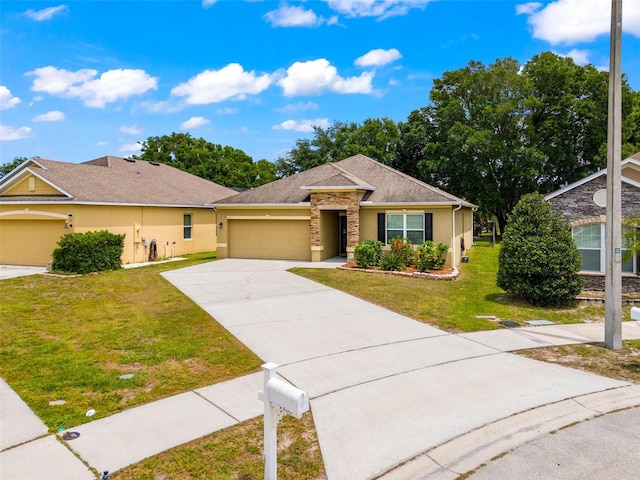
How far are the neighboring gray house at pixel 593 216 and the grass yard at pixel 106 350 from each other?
1044cm

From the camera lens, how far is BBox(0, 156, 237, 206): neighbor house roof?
1795 centimetres

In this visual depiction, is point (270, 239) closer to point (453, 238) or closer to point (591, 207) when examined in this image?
point (453, 238)

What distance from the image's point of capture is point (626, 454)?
14.5ft

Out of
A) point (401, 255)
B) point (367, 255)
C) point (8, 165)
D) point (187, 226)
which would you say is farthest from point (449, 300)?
point (8, 165)

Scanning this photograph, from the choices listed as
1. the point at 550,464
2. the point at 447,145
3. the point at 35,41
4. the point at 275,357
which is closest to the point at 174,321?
the point at 275,357

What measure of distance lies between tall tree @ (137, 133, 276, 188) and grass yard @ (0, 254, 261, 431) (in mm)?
35133

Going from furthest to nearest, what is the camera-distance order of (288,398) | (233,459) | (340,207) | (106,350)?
(340,207), (106,350), (233,459), (288,398)

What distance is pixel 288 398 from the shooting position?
11.4 ft

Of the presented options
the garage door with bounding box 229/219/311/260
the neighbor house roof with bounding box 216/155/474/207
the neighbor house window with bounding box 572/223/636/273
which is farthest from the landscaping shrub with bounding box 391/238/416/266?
the neighbor house window with bounding box 572/223/636/273

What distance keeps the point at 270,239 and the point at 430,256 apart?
25.0 feet

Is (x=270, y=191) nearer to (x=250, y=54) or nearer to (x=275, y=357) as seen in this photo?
(x=250, y=54)

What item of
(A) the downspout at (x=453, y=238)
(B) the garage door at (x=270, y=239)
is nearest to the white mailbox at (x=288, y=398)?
(A) the downspout at (x=453, y=238)

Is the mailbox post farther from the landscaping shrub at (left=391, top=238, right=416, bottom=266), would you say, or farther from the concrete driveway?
the landscaping shrub at (left=391, top=238, right=416, bottom=266)

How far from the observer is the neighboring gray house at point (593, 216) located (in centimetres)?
1211
